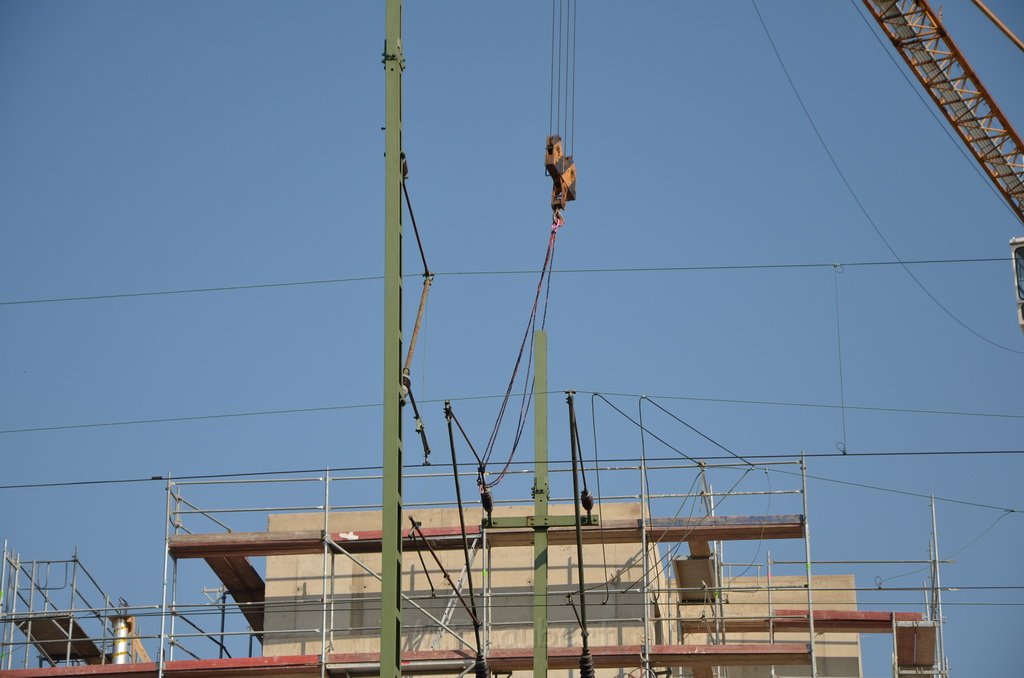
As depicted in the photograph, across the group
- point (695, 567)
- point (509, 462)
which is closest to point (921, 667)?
point (695, 567)

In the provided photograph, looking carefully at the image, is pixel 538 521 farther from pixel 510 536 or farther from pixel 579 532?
pixel 510 536

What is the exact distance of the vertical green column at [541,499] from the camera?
23192 millimetres

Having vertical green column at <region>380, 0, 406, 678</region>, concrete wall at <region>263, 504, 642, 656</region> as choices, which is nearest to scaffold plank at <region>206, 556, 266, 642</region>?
concrete wall at <region>263, 504, 642, 656</region>

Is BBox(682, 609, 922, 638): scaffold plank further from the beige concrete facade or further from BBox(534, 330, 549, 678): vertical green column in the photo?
BBox(534, 330, 549, 678): vertical green column

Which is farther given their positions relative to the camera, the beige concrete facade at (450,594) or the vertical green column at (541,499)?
the beige concrete facade at (450,594)

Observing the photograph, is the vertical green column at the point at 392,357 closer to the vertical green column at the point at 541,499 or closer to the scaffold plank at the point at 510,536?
the vertical green column at the point at 541,499

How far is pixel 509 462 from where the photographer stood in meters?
25.8

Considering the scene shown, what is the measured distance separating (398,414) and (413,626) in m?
12.7

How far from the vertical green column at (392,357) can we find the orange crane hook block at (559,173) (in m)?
5.46

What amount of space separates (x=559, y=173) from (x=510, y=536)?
24.8 ft

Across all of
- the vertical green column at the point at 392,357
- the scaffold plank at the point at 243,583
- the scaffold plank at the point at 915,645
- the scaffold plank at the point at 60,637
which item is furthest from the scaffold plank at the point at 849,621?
the vertical green column at the point at 392,357

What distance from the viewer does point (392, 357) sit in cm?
1980

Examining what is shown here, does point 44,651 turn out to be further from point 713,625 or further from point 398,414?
point 398,414

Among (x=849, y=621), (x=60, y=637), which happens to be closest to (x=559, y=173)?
(x=849, y=621)
